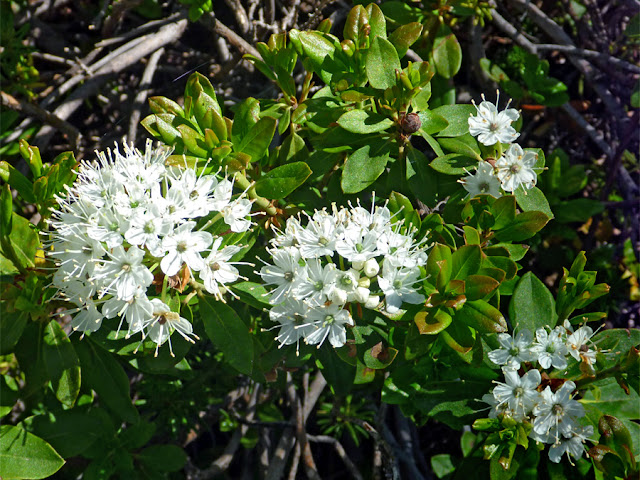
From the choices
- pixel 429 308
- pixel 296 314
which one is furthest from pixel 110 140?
pixel 429 308

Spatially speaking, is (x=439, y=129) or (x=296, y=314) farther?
(x=439, y=129)

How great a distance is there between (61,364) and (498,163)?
1.58m

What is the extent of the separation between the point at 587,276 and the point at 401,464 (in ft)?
4.21

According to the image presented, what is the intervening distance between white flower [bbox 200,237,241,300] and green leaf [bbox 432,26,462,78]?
54.4 inches

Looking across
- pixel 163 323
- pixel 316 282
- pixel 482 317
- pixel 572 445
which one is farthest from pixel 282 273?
pixel 572 445

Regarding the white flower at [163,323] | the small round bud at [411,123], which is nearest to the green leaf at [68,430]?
the white flower at [163,323]

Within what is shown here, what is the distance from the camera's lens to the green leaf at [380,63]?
191 cm

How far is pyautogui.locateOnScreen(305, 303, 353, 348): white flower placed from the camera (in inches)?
64.3

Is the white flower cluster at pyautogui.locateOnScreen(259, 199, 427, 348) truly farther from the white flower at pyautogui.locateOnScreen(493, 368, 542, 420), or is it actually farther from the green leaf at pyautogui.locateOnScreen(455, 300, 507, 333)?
the white flower at pyautogui.locateOnScreen(493, 368, 542, 420)

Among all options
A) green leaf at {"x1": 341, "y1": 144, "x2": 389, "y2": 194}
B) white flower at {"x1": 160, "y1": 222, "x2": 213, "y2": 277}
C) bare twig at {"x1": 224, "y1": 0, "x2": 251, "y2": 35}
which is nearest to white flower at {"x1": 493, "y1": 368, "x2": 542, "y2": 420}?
green leaf at {"x1": 341, "y1": 144, "x2": 389, "y2": 194}

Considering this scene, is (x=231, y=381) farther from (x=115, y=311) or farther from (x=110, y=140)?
(x=110, y=140)

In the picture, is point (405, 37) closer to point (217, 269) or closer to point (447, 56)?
point (447, 56)

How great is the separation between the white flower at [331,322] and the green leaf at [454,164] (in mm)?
626

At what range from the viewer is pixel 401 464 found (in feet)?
8.71
